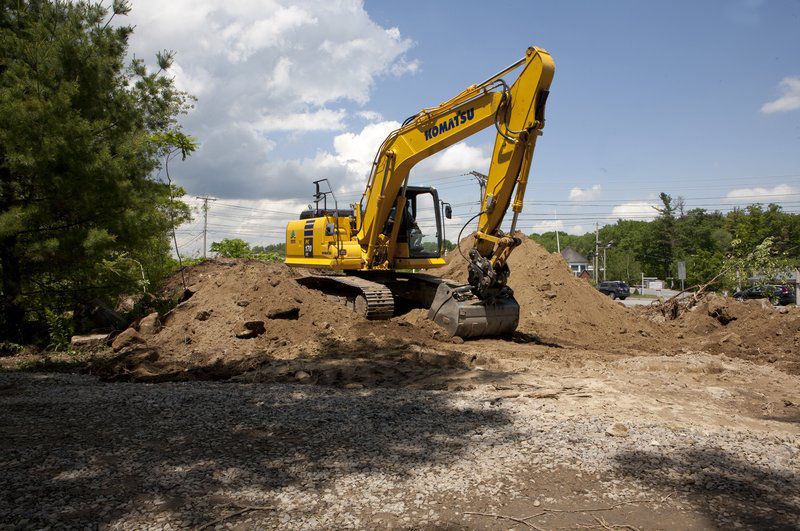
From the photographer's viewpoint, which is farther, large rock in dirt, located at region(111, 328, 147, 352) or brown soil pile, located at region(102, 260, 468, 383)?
large rock in dirt, located at region(111, 328, 147, 352)

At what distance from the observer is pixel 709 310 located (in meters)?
13.8

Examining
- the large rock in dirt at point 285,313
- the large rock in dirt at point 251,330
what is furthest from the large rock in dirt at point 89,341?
the large rock in dirt at point 285,313

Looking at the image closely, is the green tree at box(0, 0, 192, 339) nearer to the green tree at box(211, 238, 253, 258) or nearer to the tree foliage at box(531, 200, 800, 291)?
the green tree at box(211, 238, 253, 258)

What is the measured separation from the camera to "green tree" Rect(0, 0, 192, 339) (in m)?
8.48

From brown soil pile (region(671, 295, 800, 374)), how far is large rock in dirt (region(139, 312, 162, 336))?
35.1 feet

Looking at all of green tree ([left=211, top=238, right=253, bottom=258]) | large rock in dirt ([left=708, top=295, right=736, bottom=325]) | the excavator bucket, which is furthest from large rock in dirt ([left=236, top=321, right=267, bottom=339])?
green tree ([left=211, top=238, right=253, bottom=258])

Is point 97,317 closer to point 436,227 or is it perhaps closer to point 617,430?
point 436,227

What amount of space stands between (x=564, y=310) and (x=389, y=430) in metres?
9.65

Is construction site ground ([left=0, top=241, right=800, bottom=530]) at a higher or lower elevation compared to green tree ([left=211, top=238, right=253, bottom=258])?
lower

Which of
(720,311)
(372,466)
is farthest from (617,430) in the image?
(720,311)

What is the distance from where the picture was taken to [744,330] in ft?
40.8

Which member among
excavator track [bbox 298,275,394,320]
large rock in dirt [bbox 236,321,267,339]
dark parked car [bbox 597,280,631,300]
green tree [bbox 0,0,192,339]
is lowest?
dark parked car [bbox 597,280,631,300]

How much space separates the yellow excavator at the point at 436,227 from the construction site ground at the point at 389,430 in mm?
662

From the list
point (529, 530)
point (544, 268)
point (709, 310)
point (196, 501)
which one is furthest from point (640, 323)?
point (196, 501)
